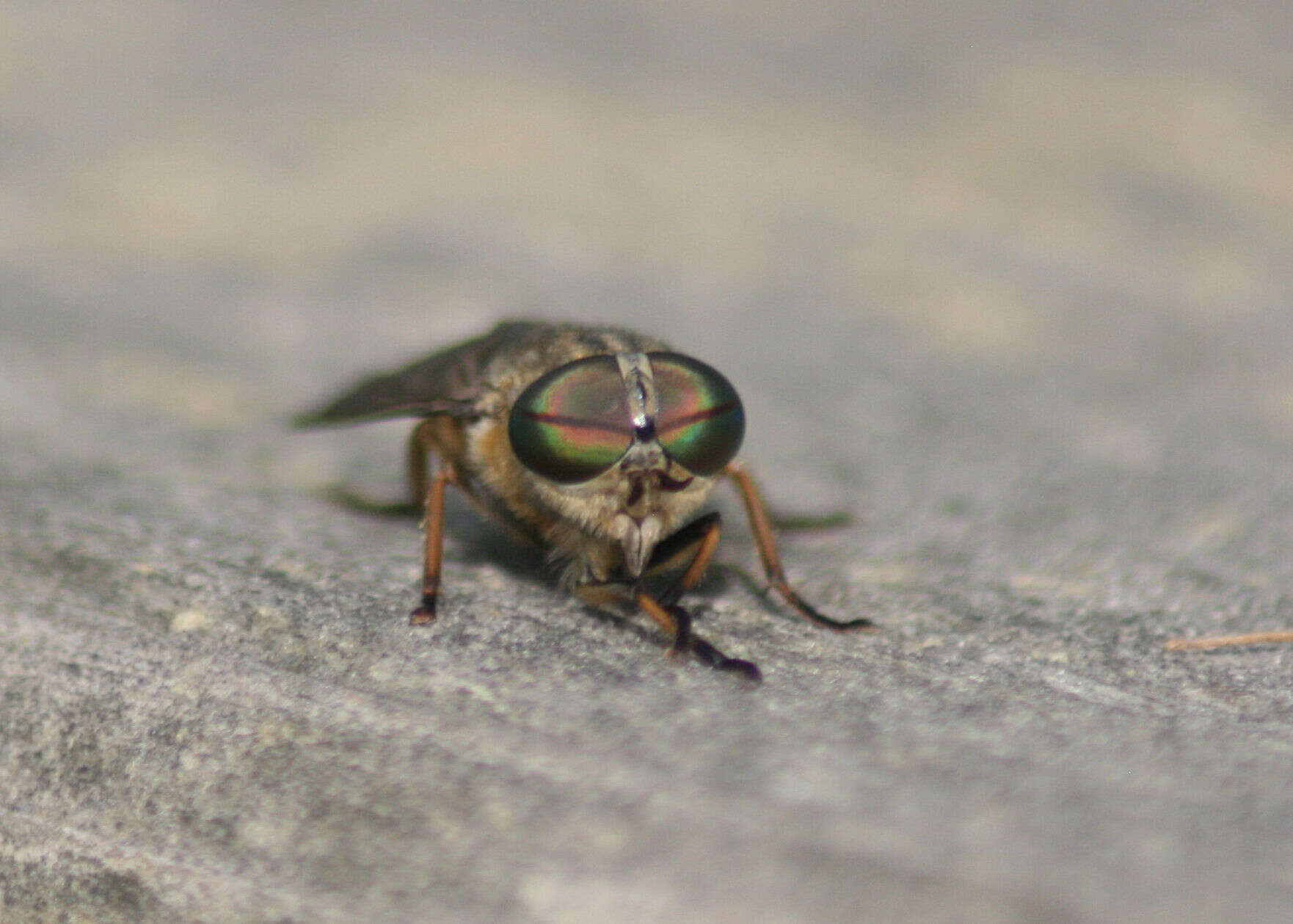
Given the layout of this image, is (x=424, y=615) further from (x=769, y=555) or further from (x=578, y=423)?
(x=769, y=555)

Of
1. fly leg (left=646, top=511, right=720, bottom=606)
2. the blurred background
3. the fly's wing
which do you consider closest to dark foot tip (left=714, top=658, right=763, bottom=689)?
fly leg (left=646, top=511, right=720, bottom=606)

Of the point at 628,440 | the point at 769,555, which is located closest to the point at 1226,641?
the point at 769,555

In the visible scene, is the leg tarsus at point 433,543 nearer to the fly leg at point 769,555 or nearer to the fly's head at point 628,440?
the fly's head at point 628,440

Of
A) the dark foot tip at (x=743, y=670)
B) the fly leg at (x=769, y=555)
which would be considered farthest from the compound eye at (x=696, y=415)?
the dark foot tip at (x=743, y=670)

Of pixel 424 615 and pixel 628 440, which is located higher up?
pixel 628 440

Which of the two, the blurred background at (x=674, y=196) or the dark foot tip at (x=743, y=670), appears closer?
the dark foot tip at (x=743, y=670)

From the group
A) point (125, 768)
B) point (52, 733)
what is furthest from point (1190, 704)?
point (52, 733)
